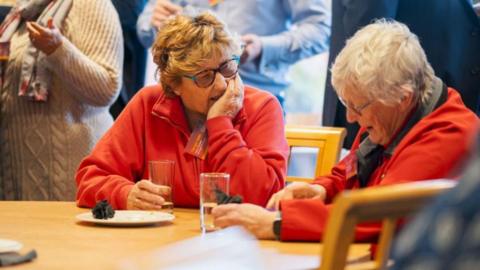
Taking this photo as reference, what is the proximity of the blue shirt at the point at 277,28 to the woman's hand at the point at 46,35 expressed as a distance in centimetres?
83

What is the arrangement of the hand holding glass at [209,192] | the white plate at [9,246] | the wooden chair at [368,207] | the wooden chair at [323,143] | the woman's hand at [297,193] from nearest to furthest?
the wooden chair at [368,207], the white plate at [9,246], the hand holding glass at [209,192], the woman's hand at [297,193], the wooden chair at [323,143]

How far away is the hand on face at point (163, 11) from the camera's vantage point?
12.9 ft

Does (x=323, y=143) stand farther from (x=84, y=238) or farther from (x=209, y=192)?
(x=84, y=238)

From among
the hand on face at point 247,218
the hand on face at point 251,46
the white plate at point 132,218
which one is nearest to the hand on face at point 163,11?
the hand on face at point 251,46

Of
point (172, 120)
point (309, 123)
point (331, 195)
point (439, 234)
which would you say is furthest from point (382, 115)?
point (309, 123)

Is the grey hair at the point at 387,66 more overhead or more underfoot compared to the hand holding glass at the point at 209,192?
more overhead

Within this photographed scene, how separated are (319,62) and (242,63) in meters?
1.13

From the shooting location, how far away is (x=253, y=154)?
2.63 meters

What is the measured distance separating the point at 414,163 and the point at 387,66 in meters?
0.27

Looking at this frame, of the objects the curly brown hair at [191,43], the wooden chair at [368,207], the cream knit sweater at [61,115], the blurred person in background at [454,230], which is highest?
the blurred person in background at [454,230]

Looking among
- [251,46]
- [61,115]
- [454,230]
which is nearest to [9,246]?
[454,230]

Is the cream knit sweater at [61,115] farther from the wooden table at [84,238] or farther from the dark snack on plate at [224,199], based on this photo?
the dark snack on plate at [224,199]

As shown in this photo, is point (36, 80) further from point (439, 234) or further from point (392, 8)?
point (439, 234)

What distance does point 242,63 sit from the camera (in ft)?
12.5
